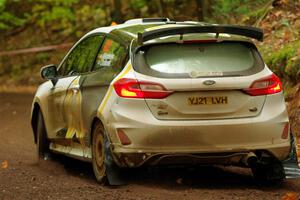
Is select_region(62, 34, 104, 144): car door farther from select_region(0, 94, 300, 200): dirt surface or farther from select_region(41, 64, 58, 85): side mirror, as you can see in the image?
select_region(0, 94, 300, 200): dirt surface

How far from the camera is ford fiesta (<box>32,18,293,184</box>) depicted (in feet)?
27.6

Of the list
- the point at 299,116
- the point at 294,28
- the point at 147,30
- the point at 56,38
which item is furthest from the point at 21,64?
the point at 147,30

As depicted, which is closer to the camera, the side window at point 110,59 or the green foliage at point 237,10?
the side window at point 110,59

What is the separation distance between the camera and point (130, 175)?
923 centimetres

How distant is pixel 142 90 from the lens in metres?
8.44

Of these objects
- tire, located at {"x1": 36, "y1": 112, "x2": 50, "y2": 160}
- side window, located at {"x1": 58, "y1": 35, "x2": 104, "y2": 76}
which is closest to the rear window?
side window, located at {"x1": 58, "y1": 35, "x2": 104, "y2": 76}

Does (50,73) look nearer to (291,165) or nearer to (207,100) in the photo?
(207,100)

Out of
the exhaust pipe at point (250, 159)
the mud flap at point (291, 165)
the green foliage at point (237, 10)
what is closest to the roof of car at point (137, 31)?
the exhaust pipe at point (250, 159)

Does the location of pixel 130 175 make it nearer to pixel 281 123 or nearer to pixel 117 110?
pixel 117 110

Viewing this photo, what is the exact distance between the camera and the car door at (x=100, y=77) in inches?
353

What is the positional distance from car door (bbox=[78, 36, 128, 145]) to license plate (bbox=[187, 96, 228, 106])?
0.85 metres

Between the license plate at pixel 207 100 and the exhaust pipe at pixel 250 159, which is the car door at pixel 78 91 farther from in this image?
the exhaust pipe at pixel 250 159

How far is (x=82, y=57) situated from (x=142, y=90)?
84.9 inches

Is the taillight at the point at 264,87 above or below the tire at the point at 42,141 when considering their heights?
above
